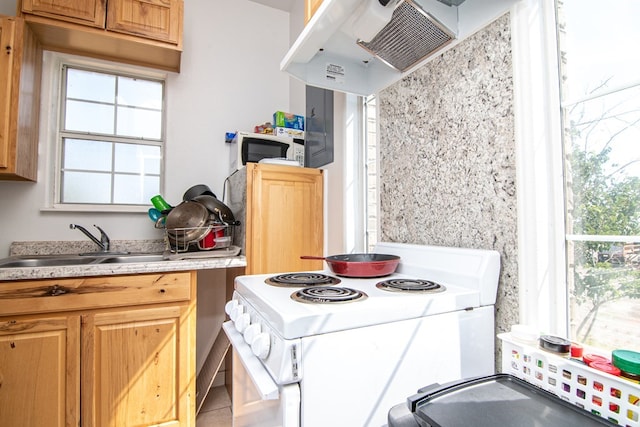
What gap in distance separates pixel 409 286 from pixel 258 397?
54 cm

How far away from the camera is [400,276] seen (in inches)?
47.7

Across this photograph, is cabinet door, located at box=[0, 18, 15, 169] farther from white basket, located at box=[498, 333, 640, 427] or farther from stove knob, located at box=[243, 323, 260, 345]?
white basket, located at box=[498, 333, 640, 427]

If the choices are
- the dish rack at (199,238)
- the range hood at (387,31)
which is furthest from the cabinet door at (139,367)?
the range hood at (387,31)

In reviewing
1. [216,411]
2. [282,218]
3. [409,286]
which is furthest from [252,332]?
[216,411]

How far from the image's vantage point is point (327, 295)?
2.81 feet

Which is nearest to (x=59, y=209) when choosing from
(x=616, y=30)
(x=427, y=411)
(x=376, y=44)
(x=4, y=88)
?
(x=4, y=88)

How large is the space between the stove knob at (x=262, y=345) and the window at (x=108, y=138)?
1935 millimetres

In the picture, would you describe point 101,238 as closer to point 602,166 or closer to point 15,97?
point 15,97

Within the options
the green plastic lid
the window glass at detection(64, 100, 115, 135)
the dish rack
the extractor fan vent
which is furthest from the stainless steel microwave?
the green plastic lid

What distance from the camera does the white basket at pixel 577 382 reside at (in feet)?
1.86

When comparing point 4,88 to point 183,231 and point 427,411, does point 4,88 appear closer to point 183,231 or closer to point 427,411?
point 183,231

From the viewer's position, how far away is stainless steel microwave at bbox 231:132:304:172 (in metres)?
2.12

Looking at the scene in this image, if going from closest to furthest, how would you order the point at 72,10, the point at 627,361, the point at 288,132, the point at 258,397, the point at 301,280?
the point at 627,361, the point at 258,397, the point at 301,280, the point at 72,10, the point at 288,132

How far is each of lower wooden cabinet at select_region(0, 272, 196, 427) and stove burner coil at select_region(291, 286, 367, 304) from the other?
0.97m
